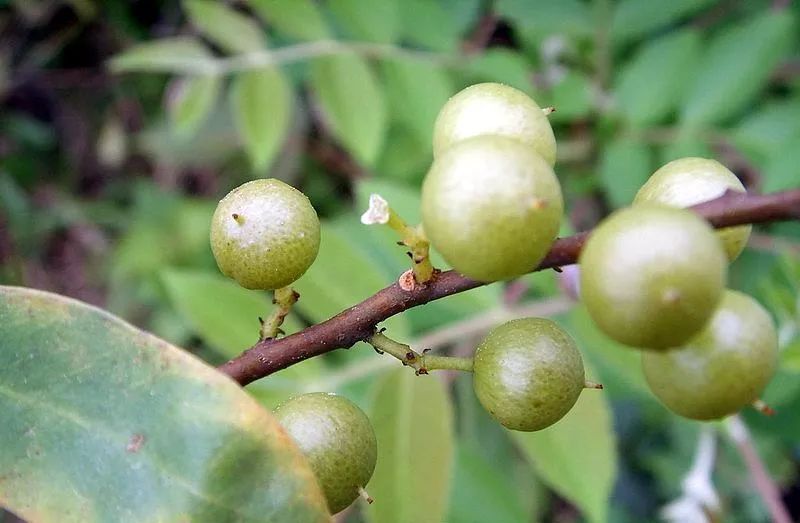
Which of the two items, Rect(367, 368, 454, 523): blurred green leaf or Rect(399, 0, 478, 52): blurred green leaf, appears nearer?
Rect(367, 368, 454, 523): blurred green leaf

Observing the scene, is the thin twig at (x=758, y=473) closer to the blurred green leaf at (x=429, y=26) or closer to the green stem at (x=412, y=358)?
the green stem at (x=412, y=358)

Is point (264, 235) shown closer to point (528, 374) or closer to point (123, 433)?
point (123, 433)

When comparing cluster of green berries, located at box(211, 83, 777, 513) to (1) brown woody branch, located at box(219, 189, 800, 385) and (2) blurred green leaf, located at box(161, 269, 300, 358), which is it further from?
(2) blurred green leaf, located at box(161, 269, 300, 358)

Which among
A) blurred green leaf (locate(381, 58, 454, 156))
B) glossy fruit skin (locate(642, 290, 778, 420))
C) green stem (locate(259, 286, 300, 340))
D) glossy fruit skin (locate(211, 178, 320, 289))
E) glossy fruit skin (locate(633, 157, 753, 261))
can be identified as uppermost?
glossy fruit skin (locate(633, 157, 753, 261))

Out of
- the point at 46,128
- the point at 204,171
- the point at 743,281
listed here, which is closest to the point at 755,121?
the point at 743,281

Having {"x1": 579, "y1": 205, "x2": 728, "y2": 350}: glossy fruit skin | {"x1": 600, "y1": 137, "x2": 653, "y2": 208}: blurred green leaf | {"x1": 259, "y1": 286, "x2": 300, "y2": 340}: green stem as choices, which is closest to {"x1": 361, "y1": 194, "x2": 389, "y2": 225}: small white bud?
{"x1": 259, "y1": 286, "x2": 300, "y2": 340}: green stem

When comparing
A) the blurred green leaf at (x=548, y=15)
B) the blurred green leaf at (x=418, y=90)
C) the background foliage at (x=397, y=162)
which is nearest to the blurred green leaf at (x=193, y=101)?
the background foliage at (x=397, y=162)

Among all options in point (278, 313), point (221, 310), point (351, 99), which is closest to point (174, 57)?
point (351, 99)
